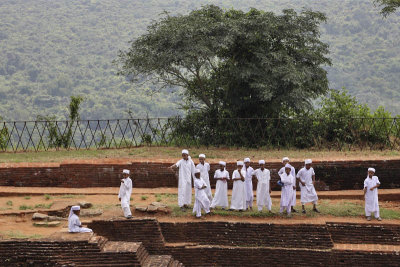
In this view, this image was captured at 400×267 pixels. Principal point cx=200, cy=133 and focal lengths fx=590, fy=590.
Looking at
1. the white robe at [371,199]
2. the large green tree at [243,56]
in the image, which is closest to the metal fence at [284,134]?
the large green tree at [243,56]

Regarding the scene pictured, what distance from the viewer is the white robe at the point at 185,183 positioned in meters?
14.3

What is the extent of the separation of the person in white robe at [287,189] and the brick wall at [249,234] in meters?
0.81

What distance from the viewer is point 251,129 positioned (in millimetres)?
20094

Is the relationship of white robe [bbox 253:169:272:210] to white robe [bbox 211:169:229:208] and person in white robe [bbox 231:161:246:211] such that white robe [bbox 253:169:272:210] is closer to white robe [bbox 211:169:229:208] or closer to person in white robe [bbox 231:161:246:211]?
person in white robe [bbox 231:161:246:211]

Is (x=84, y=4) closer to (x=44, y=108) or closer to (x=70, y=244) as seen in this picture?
(x=44, y=108)

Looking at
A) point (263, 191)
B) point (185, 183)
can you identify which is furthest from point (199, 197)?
point (263, 191)

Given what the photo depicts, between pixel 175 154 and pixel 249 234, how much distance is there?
602 cm

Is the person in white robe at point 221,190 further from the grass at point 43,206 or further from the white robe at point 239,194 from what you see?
the grass at point 43,206

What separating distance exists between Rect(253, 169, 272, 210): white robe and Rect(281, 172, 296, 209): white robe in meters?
0.39

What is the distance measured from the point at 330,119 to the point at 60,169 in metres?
9.56

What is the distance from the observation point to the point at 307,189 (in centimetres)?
1428

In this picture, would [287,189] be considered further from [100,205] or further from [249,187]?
[100,205]

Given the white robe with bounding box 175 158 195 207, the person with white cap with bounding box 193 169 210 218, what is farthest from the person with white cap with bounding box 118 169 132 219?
the person with white cap with bounding box 193 169 210 218

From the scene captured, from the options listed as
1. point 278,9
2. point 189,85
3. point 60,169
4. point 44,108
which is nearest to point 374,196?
point 60,169
